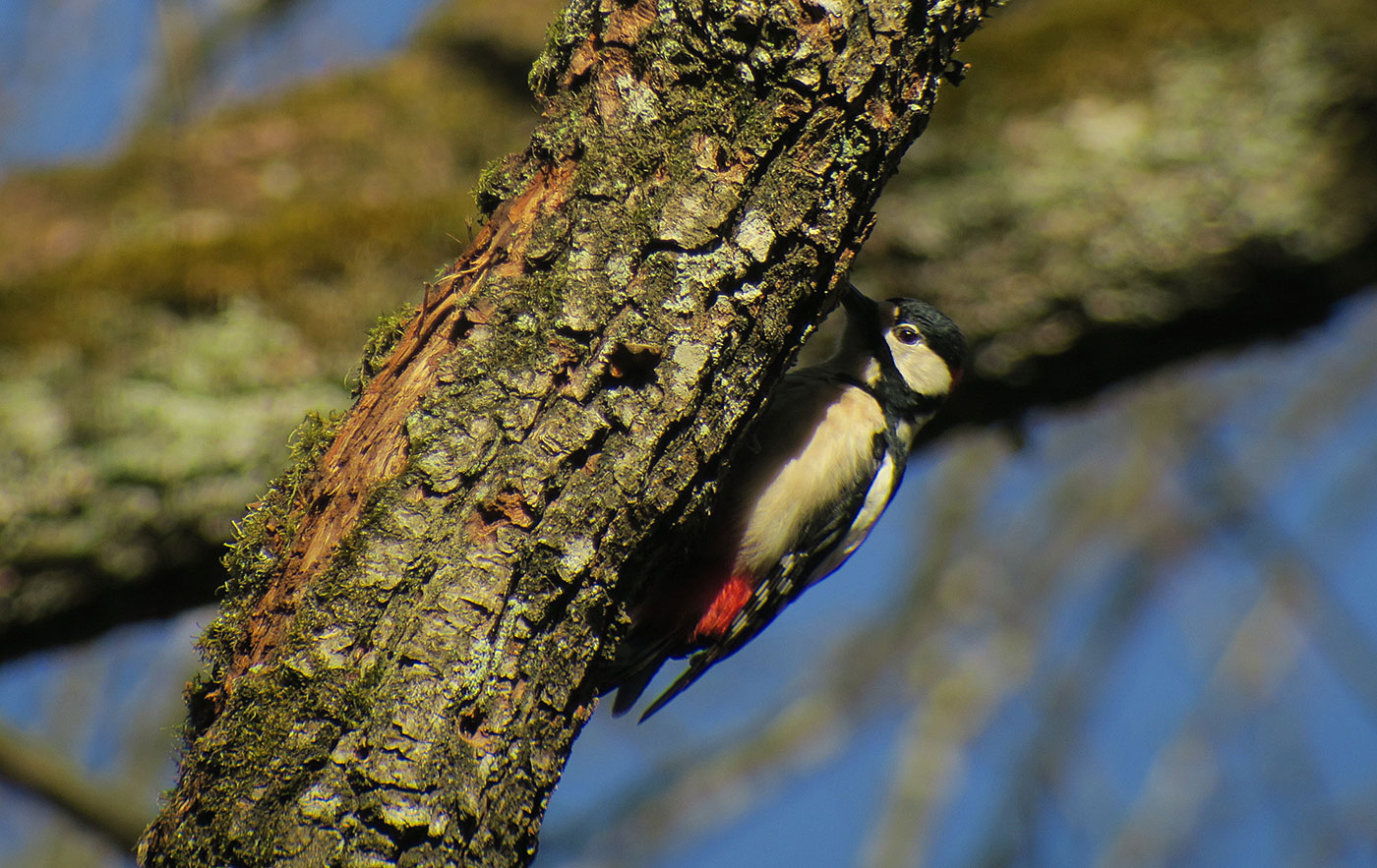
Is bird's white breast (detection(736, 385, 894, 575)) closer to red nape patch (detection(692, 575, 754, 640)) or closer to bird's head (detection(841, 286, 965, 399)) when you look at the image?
red nape patch (detection(692, 575, 754, 640))

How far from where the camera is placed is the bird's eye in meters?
3.21

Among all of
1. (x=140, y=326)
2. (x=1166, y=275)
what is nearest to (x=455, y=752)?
(x=140, y=326)

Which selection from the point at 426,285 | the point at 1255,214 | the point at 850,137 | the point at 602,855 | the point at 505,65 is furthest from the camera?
the point at 602,855

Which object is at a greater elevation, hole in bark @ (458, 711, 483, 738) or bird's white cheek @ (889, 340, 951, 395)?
hole in bark @ (458, 711, 483, 738)

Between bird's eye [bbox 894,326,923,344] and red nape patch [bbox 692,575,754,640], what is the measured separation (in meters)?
0.86

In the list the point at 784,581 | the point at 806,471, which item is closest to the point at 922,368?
the point at 806,471

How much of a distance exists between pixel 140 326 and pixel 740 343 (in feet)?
8.46

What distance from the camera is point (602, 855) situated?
680cm

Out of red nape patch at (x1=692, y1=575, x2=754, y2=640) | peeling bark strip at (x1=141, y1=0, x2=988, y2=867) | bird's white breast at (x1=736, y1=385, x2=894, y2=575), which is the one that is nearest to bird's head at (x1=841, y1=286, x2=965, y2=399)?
bird's white breast at (x1=736, y1=385, x2=894, y2=575)

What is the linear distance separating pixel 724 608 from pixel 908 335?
965 millimetres

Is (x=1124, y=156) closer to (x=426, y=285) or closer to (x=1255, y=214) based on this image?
(x=1255, y=214)

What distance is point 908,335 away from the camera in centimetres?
322

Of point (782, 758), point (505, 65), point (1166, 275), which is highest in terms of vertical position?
point (505, 65)

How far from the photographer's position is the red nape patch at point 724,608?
3.02 metres
